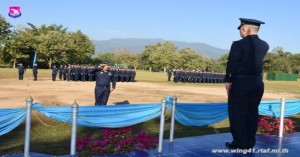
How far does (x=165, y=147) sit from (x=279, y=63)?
2996 inches

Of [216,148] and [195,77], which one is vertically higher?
[195,77]

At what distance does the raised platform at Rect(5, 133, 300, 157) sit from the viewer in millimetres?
4551

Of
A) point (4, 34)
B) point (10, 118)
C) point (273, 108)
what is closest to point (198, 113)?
point (273, 108)

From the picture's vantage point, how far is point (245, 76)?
4.27 metres

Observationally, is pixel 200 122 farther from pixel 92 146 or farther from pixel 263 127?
pixel 92 146

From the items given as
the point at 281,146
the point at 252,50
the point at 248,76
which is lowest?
the point at 281,146

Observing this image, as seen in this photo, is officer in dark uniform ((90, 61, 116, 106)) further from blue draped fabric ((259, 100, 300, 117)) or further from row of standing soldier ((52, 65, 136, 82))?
row of standing soldier ((52, 65, 136, 82))

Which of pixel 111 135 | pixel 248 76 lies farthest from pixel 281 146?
pixel 111 135

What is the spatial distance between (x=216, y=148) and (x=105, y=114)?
1.81m

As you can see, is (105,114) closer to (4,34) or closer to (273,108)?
(273,108)

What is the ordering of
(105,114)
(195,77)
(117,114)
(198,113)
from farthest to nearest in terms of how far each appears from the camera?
(195,77), (198,113), (117,114), (105,114)

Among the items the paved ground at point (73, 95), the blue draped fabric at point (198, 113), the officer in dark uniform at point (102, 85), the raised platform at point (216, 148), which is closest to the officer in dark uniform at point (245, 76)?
the raised platform at point (216, 148)

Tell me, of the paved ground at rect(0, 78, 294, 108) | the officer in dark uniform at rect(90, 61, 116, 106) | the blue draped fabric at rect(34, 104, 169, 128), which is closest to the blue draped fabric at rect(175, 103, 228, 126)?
the blue draped fabric at rect(34, 104, 169, 128)

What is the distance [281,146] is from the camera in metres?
5.46
